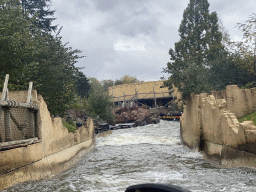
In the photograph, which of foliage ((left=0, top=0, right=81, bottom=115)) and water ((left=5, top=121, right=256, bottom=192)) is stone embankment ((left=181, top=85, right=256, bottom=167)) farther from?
foliage ((left=0, top=0, right=81, bottom=115))

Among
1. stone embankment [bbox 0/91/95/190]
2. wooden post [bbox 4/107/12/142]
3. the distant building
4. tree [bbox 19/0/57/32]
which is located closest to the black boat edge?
stone embankment [bbox 0/91/95/190]

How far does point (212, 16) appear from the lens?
36438 mm

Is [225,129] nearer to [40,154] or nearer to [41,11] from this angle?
[40,154]

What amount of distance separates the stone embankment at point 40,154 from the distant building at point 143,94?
1588 inches

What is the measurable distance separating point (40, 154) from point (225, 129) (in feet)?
18.8

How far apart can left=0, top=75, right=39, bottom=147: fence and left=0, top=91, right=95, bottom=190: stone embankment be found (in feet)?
0.77

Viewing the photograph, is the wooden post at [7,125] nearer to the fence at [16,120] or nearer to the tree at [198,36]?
the fence at [16,120]

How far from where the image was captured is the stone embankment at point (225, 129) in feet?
22.4

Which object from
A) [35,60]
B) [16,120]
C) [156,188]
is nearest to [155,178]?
[16,120]

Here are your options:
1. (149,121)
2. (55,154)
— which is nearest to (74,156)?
(55,154)

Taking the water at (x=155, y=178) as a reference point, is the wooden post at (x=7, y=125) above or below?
above

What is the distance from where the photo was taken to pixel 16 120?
680 centimetres

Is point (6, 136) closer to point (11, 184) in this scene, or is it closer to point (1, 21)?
point (11, 184)

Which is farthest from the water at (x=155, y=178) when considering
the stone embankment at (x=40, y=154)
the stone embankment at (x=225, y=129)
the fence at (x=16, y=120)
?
the fence at (x=16, y=120)
